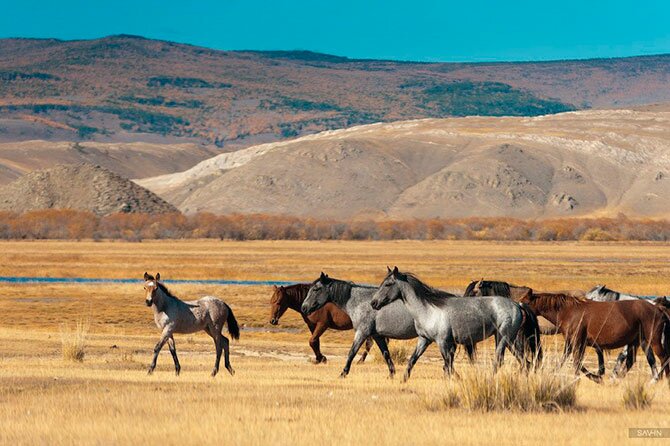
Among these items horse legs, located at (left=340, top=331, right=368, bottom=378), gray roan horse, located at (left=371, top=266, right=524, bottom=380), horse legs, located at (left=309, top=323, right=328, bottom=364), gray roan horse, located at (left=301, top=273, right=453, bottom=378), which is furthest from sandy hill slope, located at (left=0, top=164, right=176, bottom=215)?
gray roan horse, located at (left=371, top=266, right=524, bottom=380)

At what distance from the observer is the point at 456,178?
5999 inches

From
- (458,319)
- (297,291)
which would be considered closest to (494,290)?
(458,319)

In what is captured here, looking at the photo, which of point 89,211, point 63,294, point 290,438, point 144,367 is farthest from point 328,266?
point 89,211

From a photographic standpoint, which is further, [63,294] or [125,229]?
[125,229]

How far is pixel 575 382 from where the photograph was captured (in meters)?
14.1

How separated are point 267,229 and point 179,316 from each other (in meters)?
88.6

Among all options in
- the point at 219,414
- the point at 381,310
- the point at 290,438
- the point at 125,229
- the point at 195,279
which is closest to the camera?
the point at 290,438

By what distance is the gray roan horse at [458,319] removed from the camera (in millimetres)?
15938

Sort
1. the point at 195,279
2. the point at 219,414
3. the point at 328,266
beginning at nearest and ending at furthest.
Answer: the point at 219,414
the point at 195,279
the point at 328,266

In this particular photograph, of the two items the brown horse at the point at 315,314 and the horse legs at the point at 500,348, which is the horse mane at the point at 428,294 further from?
the brown horse at the point at 315,314

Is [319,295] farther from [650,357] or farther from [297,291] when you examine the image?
[650,357]

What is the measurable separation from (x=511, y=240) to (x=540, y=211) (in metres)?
43.3

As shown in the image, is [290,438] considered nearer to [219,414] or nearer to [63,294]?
[219,414]

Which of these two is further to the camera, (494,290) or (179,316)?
(494,290)
